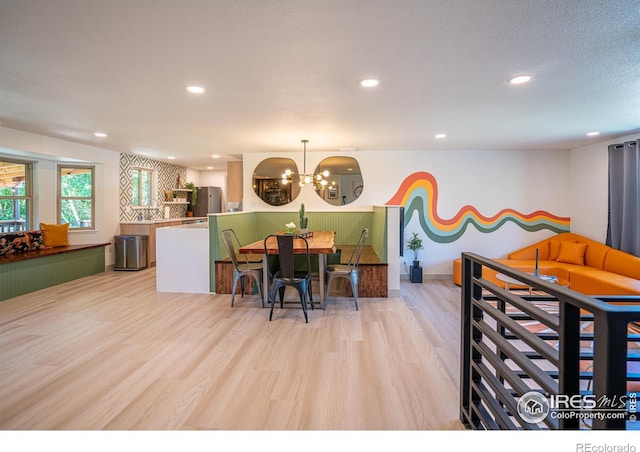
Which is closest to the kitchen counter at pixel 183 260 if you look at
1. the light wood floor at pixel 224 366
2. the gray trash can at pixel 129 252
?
the light wood floor at pixel 224 366

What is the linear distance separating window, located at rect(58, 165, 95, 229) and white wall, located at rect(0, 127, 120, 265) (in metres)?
0.14

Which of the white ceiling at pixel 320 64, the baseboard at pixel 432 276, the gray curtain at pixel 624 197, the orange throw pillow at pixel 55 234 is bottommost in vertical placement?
the baseboard at pixel 432 276

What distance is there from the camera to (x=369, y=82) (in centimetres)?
275

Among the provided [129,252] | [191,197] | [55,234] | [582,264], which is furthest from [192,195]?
[582,264]

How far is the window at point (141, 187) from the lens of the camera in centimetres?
733

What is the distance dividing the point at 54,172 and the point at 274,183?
3980mm

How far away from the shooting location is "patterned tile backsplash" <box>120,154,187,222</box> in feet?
22.7

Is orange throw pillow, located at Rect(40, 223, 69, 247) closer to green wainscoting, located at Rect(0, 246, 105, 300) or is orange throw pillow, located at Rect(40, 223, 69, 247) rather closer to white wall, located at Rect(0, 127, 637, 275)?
white wall, located at Rect(0, 127, 637, 275)

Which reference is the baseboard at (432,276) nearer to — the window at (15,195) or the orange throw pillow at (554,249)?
the orange throw pillow at (554,249)

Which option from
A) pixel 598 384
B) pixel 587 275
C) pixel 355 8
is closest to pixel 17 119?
pixel 355 8

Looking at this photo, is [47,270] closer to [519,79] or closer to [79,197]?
[79,197]

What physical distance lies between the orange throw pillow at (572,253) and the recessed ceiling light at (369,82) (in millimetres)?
4684

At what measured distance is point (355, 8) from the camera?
174cm
